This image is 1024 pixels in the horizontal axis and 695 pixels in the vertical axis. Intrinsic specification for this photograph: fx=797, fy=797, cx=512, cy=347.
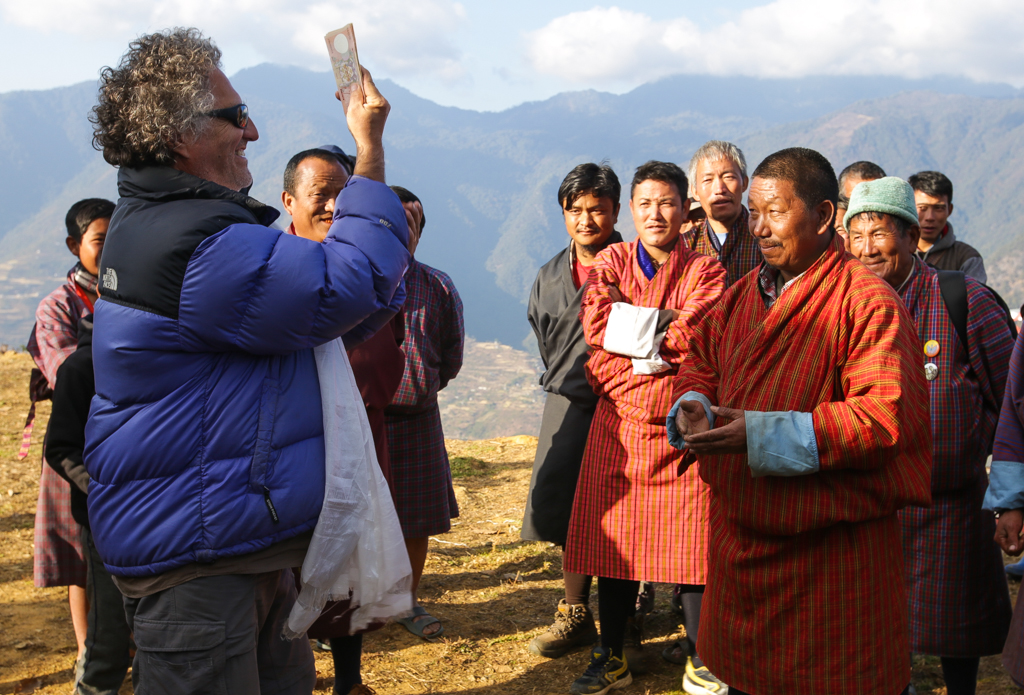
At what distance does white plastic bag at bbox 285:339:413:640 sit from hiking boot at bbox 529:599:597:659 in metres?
2.00

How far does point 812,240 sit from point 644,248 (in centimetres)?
139

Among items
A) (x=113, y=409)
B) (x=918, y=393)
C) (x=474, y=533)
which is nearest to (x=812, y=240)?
(x=918, y=393)

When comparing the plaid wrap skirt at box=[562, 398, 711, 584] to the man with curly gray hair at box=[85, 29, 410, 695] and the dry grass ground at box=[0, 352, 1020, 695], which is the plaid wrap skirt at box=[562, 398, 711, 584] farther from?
the man with curly gray hair at box=[85, 29, 410, 695]

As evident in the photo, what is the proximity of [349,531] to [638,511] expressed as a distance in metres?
1.75

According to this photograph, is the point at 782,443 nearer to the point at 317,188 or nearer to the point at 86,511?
the point at 317,188

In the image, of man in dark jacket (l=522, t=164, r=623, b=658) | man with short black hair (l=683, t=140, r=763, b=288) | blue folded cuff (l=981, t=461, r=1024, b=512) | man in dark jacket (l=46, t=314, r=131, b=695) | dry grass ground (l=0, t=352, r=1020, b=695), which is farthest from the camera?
man with short black hair (l=683, t=140, r=763, b=288)

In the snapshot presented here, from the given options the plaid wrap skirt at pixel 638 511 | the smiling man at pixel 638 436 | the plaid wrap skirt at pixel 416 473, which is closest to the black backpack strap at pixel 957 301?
the smiling man at pixel 638 436

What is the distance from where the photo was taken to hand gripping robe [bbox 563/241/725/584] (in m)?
3.26

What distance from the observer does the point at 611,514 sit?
11.2ft

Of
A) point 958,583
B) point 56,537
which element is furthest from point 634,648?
point 56,537

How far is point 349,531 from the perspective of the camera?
188 centimetres

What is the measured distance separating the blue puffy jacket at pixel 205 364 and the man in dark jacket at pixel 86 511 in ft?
3.30

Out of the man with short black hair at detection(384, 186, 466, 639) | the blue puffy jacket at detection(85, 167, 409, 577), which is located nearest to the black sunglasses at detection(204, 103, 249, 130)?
the blue puffy jacket at detection(85, 167, 409, 577)

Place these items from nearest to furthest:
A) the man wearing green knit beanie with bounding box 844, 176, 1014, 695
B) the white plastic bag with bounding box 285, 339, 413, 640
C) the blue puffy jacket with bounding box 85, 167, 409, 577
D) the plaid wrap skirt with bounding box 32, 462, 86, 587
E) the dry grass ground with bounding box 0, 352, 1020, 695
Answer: the blue puffy jacket with bounding box 85, 167, 409, 577, the white plastic bag with bounding box 285, 339, 413, 640, the man wearing green knit beanie with bounding box 844, 176, 1014, 695, the plaid wrap skirt with bounding box 32, 462, 86, 587, the dry grass ground with bounding box 0, 352, 1020, 695
